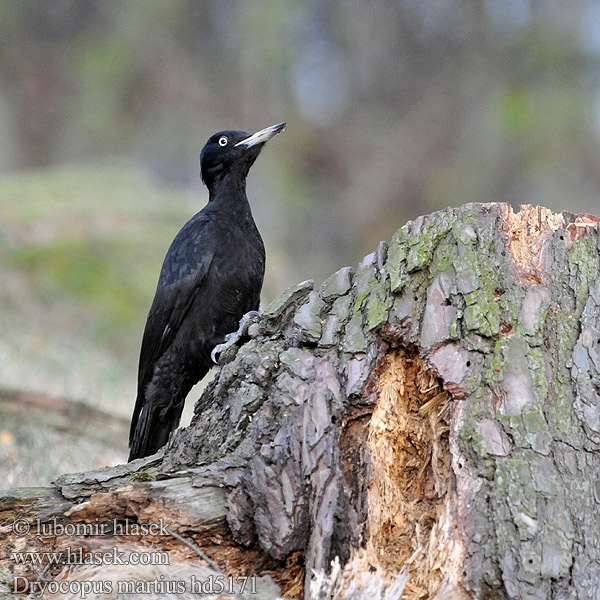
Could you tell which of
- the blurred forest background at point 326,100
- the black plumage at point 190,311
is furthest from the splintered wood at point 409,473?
the blurred forest background at point 326,100

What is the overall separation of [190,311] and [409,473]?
7.02ft

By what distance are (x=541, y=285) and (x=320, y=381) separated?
0.75 metres

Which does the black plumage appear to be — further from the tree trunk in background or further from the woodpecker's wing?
the tree trunk in background

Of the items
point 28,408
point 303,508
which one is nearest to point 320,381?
point 303,508

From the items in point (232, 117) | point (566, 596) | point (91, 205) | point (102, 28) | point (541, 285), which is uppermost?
point (102, 28)

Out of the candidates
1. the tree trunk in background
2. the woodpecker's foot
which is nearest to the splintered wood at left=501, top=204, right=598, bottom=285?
the tree trunk in background

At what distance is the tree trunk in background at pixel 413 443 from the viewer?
2.38m

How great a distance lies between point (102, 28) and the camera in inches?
683

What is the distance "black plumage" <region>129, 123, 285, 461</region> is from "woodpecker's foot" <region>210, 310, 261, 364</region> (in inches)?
3.9

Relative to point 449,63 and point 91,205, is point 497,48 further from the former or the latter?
point 91,205

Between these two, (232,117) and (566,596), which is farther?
(232,117)

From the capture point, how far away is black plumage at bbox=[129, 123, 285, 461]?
4543 mm

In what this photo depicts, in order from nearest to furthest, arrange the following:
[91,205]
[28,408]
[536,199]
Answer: [28,408] → [91,205] → [536,199]

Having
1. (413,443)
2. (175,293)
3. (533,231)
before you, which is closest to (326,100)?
(175,293)
